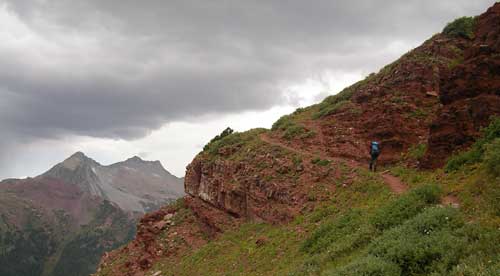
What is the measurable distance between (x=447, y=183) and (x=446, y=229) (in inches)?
153

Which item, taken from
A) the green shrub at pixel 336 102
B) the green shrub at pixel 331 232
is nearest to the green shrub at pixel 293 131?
the green shrub at pixel 336 102

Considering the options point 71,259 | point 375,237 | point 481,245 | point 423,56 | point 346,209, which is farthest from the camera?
point 71,259

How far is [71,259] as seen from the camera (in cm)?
19300

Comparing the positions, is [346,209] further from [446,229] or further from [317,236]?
[446,229]

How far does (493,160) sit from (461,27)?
18639 millimetres

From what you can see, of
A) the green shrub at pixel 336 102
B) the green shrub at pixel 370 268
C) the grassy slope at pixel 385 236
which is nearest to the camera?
the grassy slope at pixel 385 236

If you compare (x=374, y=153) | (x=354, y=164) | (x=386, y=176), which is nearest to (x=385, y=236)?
(x=386, y=176)

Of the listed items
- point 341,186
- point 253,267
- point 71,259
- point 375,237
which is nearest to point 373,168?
point 341,186

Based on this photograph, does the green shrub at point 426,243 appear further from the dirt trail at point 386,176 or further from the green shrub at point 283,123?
the green shrub at point 283,123

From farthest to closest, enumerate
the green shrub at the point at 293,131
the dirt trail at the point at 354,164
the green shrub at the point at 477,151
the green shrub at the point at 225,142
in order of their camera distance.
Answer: the green shrub at the point at 225,142 → the green shrub at the point at 293,131 → the dirt trail at the point at 354,164 → the green shrub at the point at 477,151

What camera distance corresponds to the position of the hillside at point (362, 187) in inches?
330

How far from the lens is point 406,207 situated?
1040cm

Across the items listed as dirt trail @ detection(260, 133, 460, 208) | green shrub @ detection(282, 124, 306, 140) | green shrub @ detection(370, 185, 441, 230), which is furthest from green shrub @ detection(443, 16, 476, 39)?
green shrub @ detection(370, 185, 441, 230)

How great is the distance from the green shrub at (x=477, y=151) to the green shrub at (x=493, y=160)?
2.65 ft
